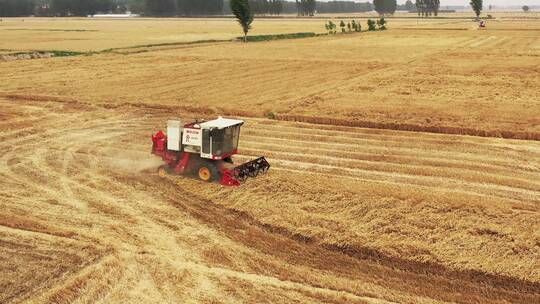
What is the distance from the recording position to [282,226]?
13.2 m

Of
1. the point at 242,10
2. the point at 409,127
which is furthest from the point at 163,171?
the point at 242,10

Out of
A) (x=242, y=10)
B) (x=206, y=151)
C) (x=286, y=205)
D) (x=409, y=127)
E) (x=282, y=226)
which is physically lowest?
(x=282, y=226)

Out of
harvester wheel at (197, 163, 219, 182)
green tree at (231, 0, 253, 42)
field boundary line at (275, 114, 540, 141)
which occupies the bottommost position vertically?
harvester wheel at (197, 163, 219, 182)

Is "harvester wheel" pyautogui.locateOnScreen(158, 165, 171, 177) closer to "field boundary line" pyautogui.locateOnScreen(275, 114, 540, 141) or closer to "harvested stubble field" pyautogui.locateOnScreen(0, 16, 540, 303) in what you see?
"harvested stubble field" pyautogui.locateOnScreen(0, 16, 540, 303)

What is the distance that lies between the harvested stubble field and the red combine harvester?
467 millimetres

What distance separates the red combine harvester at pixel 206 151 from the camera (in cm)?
1575

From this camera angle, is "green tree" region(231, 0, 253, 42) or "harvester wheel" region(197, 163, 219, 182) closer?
"harvester wheel" region(197, 163, 219, 182)

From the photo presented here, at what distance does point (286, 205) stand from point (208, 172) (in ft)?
10.2

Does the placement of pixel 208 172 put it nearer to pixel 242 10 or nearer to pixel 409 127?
pixel 409 127

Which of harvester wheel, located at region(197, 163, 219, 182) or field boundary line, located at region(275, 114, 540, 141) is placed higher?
field boundary line, located at region(275, 114, 540, 141)

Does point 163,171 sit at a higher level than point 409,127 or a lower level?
lower

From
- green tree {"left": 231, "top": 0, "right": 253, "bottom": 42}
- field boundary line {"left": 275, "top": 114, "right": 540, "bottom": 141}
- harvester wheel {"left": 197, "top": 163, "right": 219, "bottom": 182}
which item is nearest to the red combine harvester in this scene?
harvester wheel {"left": 197, "top": 163, "right": 219, "bottom": 182}

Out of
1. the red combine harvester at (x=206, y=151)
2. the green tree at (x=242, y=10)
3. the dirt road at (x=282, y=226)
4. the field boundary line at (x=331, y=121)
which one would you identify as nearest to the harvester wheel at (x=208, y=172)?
the red combine harvester at (x=206, y=151)

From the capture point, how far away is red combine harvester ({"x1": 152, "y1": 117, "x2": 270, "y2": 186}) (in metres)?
15.8
